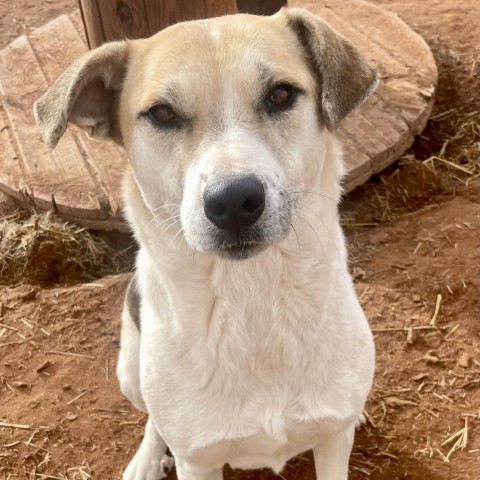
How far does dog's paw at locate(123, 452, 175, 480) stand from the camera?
3473 millimetres

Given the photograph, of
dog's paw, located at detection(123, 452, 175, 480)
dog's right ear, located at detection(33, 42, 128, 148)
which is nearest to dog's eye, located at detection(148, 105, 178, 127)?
dog's right ear, located at detection(33, 42, 128, 148)

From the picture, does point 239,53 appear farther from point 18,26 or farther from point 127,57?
point 18,26

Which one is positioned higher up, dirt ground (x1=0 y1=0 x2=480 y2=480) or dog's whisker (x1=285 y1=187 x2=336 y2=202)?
dog's whisker (x1=285 y1=187 x2=336 y2=202)

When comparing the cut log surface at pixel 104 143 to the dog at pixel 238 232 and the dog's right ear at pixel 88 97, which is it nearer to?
the dog's right ear at pixel 88 97

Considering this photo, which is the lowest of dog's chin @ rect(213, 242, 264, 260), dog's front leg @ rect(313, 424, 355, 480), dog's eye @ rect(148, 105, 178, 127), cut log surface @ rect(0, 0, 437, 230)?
cut log surface @ rect(0, 0, 437, 230)

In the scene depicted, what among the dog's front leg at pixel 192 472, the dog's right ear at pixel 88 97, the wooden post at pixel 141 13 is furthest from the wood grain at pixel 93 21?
the dog's front leg at pixel 192 472

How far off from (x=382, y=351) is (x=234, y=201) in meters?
2.07

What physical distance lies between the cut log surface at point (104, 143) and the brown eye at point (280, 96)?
1.97m

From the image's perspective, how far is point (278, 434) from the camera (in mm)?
2623

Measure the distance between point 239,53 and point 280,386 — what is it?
117 centimetres

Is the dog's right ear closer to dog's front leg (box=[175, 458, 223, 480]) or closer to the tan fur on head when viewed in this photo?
the tan fur on head

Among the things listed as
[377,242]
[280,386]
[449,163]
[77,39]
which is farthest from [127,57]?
[77,39]

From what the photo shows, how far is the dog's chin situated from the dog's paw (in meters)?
1.51

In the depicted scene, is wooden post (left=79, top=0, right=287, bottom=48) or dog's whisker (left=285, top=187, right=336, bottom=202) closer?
dog's whisker (left=285, top=187, right=336, bottom=202)
